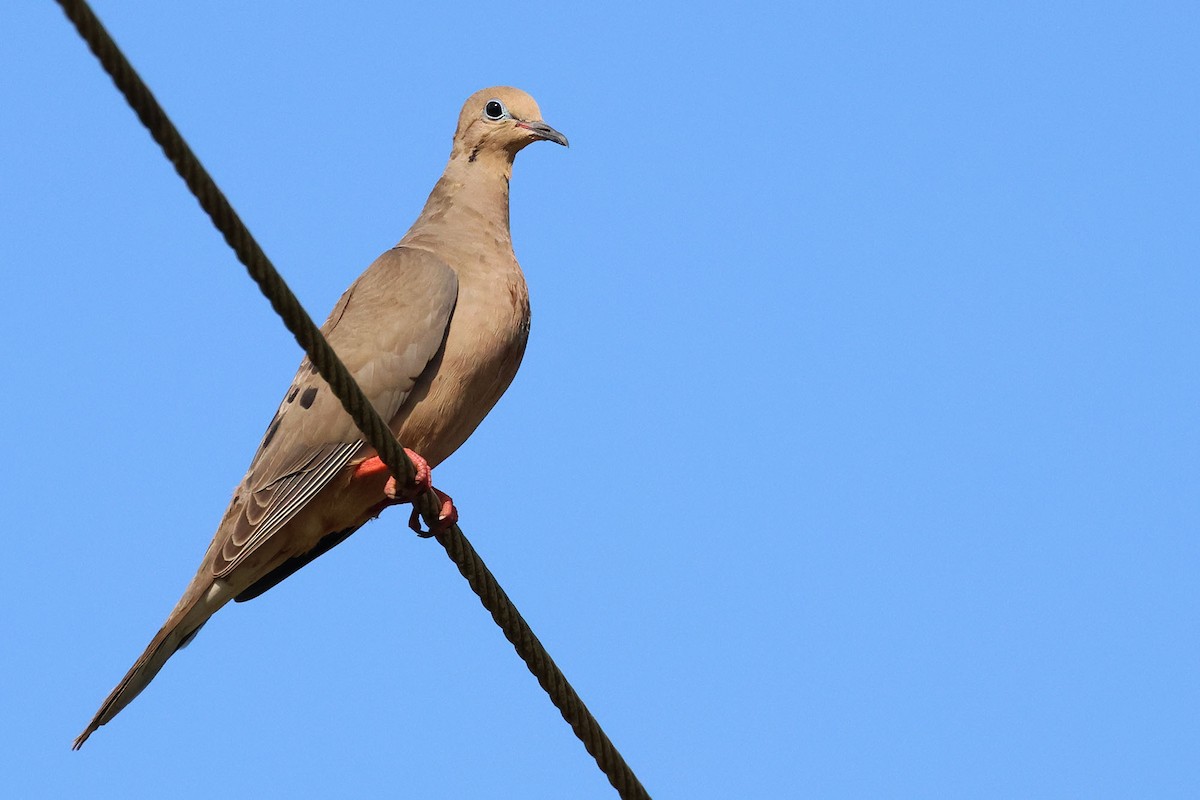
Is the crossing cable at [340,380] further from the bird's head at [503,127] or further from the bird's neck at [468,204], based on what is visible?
the bird's head at [503,127]

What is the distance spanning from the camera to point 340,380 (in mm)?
3496

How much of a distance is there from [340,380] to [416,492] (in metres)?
0.86

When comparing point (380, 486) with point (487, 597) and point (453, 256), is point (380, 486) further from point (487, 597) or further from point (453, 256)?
point (487, 597)

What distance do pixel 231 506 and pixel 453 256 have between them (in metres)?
1.15

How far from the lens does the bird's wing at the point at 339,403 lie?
5.32 m

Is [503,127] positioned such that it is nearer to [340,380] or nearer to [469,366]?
[469,366]

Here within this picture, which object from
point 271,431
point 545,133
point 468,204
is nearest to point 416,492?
point 271,431

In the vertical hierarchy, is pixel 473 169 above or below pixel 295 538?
above

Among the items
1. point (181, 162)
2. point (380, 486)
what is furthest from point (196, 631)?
point (181, 162)

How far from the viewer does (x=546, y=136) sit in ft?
20.8

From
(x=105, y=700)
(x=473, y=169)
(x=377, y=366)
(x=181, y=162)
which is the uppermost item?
(x=473, y=169)

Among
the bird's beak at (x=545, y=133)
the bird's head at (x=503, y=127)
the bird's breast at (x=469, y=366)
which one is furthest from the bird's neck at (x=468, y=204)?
the bird's breast at (x=469, y=366)

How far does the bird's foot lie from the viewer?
180 inches

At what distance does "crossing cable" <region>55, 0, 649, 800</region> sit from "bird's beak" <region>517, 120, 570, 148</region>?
207cm
